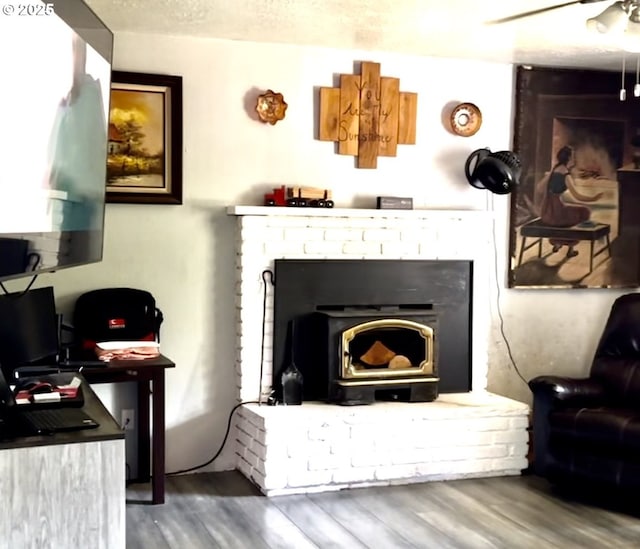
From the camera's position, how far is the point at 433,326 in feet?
14.7

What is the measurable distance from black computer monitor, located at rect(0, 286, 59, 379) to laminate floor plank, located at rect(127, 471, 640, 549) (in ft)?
2.78

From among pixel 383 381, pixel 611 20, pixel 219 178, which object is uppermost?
pixel 611 20

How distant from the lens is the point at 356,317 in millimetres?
4332

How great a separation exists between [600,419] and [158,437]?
2.07 meters

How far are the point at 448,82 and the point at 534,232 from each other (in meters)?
1.02

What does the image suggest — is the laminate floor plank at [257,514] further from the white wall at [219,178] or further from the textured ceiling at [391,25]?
the textured ceiling at [391,25]

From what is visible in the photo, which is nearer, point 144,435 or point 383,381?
point 144,435

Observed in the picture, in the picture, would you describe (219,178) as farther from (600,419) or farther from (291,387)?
(600,419)

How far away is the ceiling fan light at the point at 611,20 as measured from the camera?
3129 mm

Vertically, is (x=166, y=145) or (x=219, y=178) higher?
(x=166, y=145)

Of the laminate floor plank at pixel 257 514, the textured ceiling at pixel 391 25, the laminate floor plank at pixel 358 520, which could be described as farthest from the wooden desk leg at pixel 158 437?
the textured ceiling at pixel 391 25

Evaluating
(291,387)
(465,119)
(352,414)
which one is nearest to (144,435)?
(291,387)

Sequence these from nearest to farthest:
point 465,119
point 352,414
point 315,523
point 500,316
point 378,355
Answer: point 315,523, point 352,414, point 378,355, point 465,119, point 500,316

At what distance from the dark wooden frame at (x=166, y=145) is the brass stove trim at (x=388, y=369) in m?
1.14
